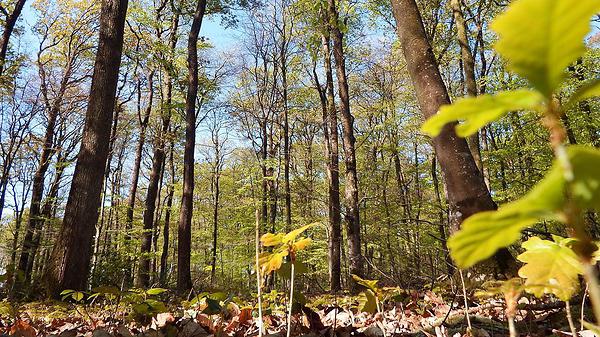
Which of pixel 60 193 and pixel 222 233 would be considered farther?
pixel 222 233

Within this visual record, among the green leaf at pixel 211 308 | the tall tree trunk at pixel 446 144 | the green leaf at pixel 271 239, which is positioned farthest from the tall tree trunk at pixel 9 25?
the green leaf at pixel 271 239

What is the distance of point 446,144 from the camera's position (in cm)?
353

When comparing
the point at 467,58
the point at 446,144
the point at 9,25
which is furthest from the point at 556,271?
the point at 9,25

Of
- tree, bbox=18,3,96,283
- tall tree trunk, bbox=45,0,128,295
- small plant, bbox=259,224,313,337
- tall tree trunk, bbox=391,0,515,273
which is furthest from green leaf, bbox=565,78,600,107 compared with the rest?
tree, bbox=18,3,96,283

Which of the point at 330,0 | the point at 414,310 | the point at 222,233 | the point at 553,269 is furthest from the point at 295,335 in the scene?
the point at 222,233

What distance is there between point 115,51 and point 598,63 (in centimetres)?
1320

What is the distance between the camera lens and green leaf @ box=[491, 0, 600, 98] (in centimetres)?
27

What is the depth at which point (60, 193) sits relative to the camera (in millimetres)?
22016

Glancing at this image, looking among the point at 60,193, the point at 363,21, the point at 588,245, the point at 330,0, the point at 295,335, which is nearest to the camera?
the point at 588,245

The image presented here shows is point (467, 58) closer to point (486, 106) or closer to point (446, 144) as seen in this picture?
point (446, 144)

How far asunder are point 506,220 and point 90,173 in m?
5.90

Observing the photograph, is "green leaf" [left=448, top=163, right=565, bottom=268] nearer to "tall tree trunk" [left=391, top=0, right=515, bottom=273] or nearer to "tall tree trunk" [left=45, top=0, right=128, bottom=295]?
"tall tree trunk" [left=391, top=0, right=515, bottom=273]

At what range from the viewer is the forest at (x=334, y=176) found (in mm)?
308

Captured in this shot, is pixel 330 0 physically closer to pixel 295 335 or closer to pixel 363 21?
pixel 363 21
